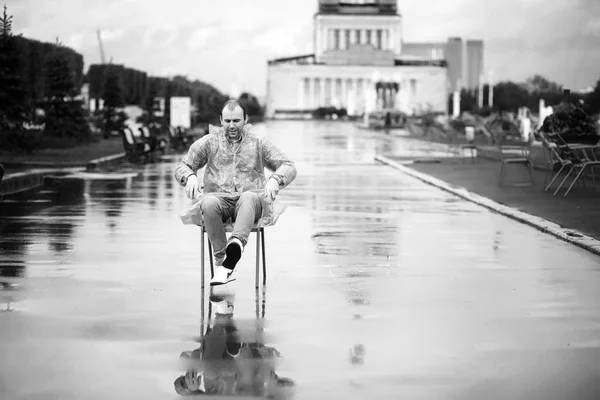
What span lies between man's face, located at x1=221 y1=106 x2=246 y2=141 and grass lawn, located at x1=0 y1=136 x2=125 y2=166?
19618 mm

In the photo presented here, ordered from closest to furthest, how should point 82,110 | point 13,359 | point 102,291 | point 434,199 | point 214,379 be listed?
point 214,379 < point 13,359 < point 102,291 < point 434,199 < point 82,110

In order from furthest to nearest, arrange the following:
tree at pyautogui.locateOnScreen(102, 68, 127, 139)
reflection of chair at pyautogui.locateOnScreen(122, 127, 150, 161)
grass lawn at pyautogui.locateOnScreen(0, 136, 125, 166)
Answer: tree at pyautogui.locateOnScreen(102, 68, 127, 139) → reflection of chair at pyautogui.locateOnScreen(122, 127, 150, 161) → grass lawn at pyautogui.locateOnScreen(0, 136, 125, 166)

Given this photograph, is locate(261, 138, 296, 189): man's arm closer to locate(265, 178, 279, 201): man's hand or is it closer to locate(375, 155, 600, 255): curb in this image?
locate(265, 178, 279, 201): man's hand

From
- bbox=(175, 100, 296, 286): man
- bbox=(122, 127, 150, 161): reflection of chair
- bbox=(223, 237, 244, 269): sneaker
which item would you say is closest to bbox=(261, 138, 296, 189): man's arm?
bbox=(175, 100, 296, 286): man

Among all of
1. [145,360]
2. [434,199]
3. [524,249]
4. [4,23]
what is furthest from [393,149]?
[145,360]

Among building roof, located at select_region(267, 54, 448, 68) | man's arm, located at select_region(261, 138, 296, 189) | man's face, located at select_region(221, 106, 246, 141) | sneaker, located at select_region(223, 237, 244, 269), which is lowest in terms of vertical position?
sneaker, located at select_region(223, 237, 244, 269)

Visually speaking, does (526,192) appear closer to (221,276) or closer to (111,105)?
(221,276)

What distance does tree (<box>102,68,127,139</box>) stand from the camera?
55.5 meters

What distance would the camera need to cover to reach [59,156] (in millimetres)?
34656

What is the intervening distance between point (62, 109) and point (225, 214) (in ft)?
106

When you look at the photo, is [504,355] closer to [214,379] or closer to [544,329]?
[544,329]

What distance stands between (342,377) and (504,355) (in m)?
1.13

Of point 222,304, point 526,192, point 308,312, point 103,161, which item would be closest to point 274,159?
point 222,304

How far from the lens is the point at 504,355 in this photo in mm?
7219
